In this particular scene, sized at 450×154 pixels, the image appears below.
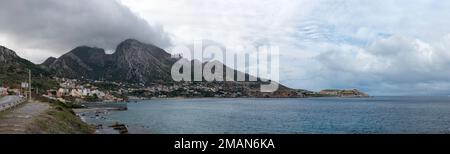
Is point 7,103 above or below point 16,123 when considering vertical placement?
above

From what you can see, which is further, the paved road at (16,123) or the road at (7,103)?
the road at (7,103)

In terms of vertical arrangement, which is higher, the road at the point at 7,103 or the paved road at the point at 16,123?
the road at the point at 7,103

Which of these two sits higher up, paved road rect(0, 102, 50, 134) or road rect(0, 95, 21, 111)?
road rect(0, 95, 21, 111)

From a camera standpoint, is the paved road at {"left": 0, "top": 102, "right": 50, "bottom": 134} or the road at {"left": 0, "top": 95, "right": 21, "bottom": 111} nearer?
the paved road at {"left": 0, "top": 102, "right": 50, "bottom": 134}

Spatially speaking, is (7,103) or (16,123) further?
(7,103)
